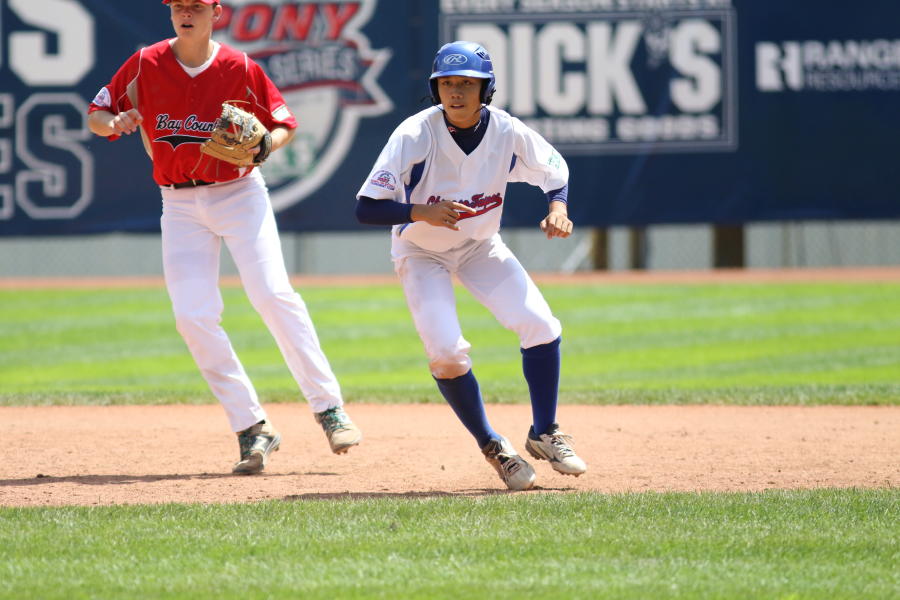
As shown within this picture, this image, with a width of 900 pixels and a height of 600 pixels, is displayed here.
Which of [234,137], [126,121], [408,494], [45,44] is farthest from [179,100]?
[45,44]

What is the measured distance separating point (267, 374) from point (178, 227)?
475 centimetres

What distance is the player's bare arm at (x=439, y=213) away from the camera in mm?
4551

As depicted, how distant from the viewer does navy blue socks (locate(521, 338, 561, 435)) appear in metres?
4.99

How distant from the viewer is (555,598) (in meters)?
3.31

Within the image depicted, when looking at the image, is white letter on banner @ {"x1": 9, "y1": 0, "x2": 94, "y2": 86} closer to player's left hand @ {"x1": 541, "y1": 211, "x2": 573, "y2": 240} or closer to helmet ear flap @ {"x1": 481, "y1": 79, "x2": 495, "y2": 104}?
helmet ear flap @ {"x1": 481, "y1": 79, "x2": 495, "y2": 104}

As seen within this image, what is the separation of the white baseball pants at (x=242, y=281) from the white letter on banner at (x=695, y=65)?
8621mm

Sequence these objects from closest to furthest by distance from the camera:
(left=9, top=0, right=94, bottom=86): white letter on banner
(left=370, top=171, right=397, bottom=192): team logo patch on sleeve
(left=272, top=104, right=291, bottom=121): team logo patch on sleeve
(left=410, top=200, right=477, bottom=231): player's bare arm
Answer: (left=410, top=200, right=477, bottom=231): player's bare arm
(left=370, top=171, right=397, bottom=192): team logo patch on sleeve
(left=272, top=104, right=291, bottom=121): team logo patch on sleeve
(left=9, top=0, right=94, bottom=86): white letter on banner

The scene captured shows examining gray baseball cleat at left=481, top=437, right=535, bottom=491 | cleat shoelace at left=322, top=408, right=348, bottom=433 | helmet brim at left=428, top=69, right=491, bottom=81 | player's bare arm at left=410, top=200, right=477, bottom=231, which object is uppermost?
helmet brim at left=428, top=69, right=491, bottom=81

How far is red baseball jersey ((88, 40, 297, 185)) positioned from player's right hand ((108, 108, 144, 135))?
11 cm

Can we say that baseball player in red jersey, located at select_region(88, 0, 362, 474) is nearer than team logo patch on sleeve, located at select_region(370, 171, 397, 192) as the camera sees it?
No

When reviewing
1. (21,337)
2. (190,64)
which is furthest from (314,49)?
(190,64)

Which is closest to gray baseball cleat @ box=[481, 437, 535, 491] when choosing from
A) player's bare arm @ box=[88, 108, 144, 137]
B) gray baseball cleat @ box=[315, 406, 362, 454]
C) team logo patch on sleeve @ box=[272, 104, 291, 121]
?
gray baseball cleat @ box=[315, 406, 362, 454]

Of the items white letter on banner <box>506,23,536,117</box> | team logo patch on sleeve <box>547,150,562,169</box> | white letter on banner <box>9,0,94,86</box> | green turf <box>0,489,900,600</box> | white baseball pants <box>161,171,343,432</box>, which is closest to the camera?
green turf <box>0,489,900,600</box>

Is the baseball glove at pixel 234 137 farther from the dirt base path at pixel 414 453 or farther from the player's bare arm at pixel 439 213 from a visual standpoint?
the dirt base path at pixel 414 453
